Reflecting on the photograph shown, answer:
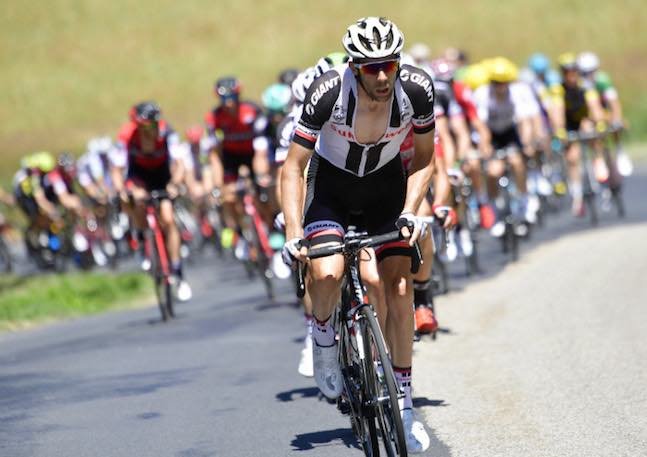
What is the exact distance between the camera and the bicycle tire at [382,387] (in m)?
6.35

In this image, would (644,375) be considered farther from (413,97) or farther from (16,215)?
(16,215)

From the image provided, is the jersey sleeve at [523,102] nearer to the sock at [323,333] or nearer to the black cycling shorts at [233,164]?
the black cycling shorts at [233,164]

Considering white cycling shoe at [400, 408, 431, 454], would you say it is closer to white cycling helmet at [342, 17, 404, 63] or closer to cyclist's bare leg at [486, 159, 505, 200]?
white cycling helmet at [342, 17, 404, 63]

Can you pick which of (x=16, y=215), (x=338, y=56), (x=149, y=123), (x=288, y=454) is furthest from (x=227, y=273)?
(x=16, y=215)

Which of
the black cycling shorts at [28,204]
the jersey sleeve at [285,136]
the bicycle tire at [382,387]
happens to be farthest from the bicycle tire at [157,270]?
the black cycling shorts at [28,204]

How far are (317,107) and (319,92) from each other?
0.07 m

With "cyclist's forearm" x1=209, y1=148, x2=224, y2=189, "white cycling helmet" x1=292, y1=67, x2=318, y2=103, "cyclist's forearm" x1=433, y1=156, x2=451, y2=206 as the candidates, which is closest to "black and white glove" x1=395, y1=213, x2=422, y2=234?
"cyclist's forearm" x1=433, y1=156, x2=451, y2=206

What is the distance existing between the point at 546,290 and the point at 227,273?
7380 millimetres

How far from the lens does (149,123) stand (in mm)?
14430

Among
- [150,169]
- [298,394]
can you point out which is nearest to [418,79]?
[298,394]

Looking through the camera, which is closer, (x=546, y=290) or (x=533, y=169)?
(x=546, y=290)

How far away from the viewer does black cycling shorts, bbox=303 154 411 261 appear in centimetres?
730

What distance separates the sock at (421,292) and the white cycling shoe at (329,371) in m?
2.49

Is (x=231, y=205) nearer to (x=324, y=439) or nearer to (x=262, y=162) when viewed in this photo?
(x=262, y=162)
